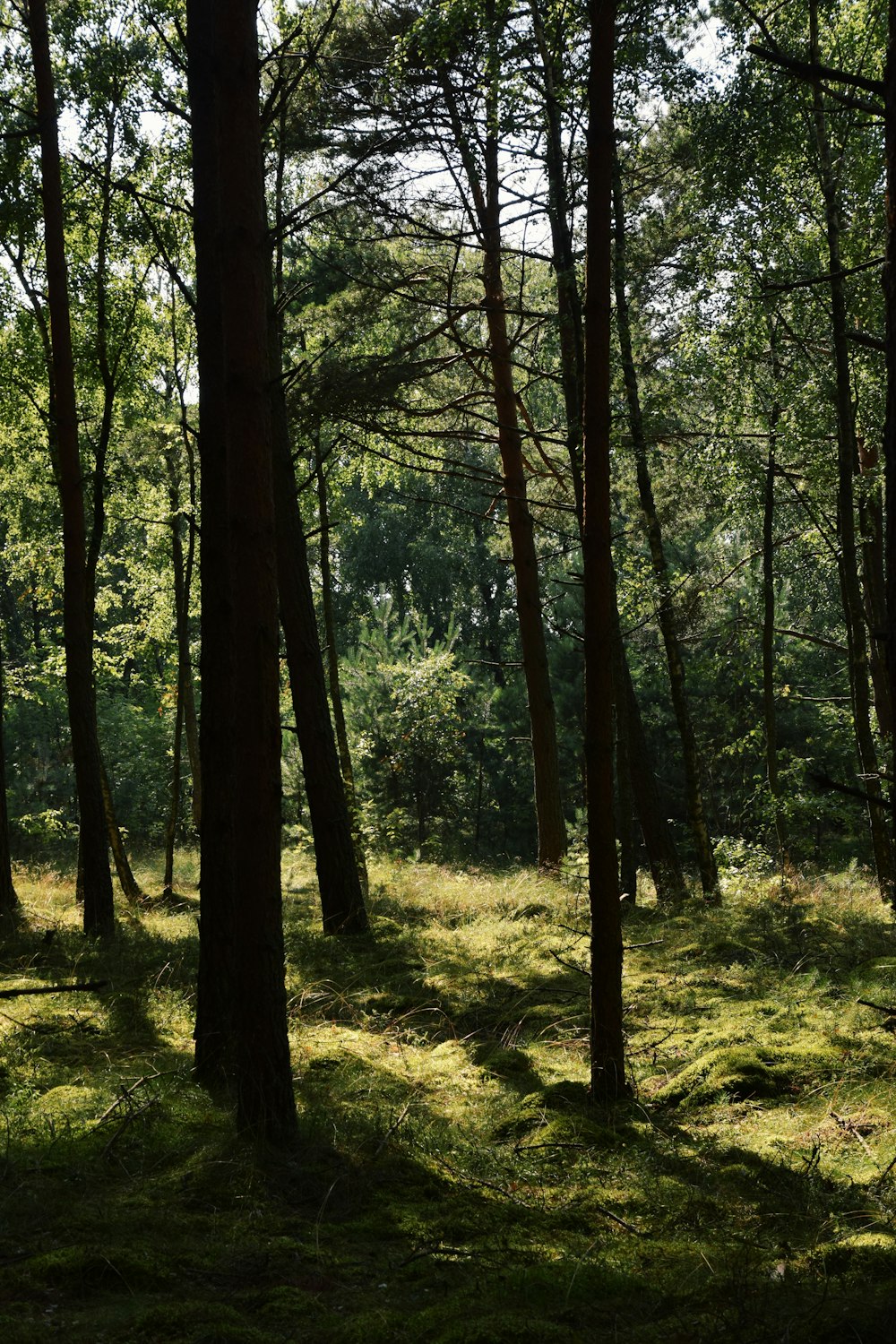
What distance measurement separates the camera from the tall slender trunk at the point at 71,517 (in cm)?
1038

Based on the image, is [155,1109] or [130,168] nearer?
[155,1109]

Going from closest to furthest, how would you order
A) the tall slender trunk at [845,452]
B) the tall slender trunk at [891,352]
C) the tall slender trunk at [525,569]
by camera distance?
the tall slender trunk at [891,352]
the tall slender trunk at [845,452]
the tall slender trunk at [525,569]

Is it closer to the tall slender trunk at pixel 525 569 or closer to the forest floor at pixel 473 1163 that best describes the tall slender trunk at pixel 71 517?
the forest floor at pixel 473 1163

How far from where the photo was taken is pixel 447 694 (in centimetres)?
2252

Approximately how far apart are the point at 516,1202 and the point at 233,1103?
173 cm

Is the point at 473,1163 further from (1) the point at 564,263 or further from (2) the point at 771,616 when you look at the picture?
(2) the point at 771,616

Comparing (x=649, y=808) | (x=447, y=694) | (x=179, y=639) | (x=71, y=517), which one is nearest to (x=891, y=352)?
(x=71, y=517)

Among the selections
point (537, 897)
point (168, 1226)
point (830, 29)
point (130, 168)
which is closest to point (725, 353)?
point (830, 29)

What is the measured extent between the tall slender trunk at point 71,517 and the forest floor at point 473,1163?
185 cm

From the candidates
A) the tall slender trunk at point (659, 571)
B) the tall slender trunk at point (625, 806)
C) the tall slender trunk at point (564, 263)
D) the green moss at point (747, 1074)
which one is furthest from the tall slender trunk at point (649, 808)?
the green moss at point (747, 1074)

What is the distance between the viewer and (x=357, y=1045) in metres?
6.65

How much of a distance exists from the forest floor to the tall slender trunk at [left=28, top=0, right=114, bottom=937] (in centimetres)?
185

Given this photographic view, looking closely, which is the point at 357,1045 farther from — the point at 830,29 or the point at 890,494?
the point at 830,29

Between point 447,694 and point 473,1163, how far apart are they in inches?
707
